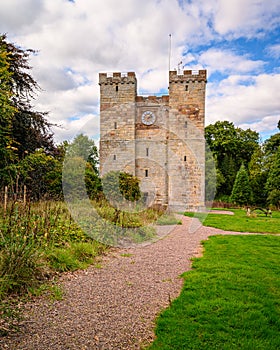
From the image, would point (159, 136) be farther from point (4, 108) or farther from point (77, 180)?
point (4, 108)

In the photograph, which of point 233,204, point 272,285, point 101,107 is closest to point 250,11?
point 272,285

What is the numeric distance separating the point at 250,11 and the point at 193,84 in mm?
13935

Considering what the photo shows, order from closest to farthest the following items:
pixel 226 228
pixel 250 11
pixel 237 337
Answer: pixel 237 337 < pixel 250 11 < pixel 226 228

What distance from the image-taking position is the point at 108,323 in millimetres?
2799

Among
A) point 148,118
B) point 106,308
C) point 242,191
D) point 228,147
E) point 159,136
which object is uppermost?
point 148,118

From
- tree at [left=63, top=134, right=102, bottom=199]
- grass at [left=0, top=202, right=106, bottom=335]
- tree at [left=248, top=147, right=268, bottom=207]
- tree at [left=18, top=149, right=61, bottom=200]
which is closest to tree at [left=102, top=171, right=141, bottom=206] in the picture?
tree at [left=63, top=134, right=102, bottom=199]

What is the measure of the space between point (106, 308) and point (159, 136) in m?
17.3

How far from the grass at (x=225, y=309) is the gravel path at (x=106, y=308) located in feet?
0.66

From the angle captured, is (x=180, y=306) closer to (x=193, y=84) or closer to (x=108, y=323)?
(x=108, y=323)

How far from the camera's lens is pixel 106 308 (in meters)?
3.15

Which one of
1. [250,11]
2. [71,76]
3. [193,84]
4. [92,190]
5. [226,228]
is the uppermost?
[193,84]

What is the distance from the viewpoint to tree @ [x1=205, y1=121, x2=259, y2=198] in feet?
98.9

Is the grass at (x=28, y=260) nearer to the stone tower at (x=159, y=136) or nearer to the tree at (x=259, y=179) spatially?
the stone tower at (x=159, y=136)

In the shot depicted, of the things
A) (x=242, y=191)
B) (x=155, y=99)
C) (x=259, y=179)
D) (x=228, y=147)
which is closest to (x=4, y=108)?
(x=155, y=99)
